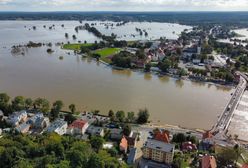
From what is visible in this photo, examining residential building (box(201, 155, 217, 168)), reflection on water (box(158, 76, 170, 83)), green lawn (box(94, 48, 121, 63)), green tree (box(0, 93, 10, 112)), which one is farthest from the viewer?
green lawn (box(94, 48, 121, 63))

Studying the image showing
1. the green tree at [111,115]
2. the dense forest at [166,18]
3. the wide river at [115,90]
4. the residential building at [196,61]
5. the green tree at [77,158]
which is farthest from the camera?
the dense forest at [166,18]

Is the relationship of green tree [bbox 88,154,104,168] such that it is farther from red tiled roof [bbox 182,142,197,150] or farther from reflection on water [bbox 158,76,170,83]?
reflection on water [bbox 158,76,170,83]

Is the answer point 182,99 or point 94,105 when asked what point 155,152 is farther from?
point 182,99

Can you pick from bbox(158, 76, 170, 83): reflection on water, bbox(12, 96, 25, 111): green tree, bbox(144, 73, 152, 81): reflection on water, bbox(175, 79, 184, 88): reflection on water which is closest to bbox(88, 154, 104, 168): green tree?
bbox(12, 96, 25, 111): green tree

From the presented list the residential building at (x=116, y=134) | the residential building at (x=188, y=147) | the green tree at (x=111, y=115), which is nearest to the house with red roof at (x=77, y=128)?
the residential building at (x=116, y=134)

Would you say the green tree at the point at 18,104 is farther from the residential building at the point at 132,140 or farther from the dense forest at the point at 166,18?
the dense forest at the point at 166,18

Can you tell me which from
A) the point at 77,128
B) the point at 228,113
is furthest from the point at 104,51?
the point at 77,128
